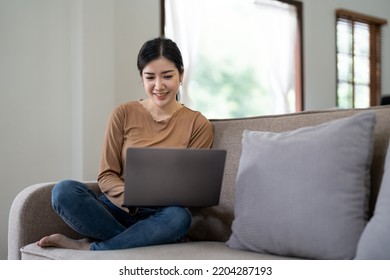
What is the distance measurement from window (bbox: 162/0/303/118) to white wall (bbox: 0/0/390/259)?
1.05 m

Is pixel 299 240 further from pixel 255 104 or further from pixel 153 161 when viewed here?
pixel 255 104

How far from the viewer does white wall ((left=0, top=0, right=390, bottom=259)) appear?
317 cm

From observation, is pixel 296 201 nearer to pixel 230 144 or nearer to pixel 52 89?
pixel 230 144

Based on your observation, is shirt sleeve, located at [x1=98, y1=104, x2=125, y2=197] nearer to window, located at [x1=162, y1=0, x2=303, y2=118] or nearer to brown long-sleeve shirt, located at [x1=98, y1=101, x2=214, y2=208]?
brown long-sleeve shirt, located at [x1=98, y1=101, x2=214, y2=208]

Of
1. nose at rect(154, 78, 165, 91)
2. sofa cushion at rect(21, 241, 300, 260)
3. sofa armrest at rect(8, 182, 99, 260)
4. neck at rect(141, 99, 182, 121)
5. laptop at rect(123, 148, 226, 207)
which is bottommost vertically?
sofa cushion at rect(21, 241, 300, 260)

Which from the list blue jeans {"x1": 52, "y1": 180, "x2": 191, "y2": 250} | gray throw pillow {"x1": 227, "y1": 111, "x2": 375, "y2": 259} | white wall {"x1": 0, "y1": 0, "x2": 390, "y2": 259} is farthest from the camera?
white wall {"x1": 0, "y1": 0, "x2": 390, "y2": 259}

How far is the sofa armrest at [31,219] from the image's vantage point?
5.48 ft

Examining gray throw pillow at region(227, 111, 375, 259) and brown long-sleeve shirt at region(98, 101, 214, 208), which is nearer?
gray throw pillow at region(227, 111, 375, 259)

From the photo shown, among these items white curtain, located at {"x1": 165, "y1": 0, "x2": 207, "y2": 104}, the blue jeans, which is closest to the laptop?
the blue jeans

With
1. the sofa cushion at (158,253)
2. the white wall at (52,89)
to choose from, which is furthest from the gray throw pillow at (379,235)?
the white wall at (52,89)

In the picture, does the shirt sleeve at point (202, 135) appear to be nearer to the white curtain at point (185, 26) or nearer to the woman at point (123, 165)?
the woman at point (123, 165)

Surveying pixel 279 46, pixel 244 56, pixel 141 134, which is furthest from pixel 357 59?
pixel 141 134

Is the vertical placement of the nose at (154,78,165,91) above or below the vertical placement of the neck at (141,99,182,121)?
above
